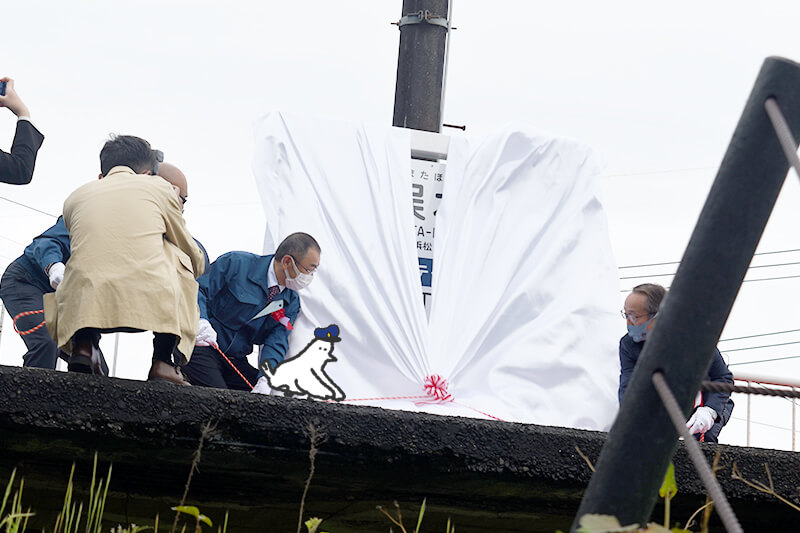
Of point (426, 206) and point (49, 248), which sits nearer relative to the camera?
point (49, 248)

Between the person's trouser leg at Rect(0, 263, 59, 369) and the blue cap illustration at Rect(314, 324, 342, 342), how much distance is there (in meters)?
1.04

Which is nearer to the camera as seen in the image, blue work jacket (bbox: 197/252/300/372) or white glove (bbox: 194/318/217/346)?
white glove (bbox: 194/318/217/346)

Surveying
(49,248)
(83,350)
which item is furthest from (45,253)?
(83,350)

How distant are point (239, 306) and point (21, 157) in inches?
40.5

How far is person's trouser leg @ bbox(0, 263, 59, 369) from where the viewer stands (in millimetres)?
3287

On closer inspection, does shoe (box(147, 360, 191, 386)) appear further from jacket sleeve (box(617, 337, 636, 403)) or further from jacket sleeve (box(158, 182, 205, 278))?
jacket sleeve (box(617, 337, 636, 403))

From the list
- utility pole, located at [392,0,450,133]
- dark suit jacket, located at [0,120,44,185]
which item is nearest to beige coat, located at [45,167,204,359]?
dark suit jacket, located at [0,120,44,185]

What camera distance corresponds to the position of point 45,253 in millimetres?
3275

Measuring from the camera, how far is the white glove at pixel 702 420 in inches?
139

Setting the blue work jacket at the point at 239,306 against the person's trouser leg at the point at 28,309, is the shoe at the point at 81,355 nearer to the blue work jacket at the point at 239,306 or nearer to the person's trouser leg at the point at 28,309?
the person's trouser leg at the point at 28,309

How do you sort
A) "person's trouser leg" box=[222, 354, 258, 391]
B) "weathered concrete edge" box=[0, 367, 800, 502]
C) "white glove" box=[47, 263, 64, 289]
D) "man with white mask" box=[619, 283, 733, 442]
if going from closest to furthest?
"weathered concrete edge" box=[0, 367, 800, 502] < "white glove" box=[47, 263, 64, 289] < "man with white mask" box=[619, 283, 733, 442] < "person's trouser leg" box=[222, 354, 258, 391]

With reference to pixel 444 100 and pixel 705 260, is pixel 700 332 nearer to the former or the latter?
pixel 705 260

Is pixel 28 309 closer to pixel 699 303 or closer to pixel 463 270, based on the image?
pixel 463 270

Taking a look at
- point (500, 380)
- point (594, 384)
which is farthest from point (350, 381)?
point (594, 384)
